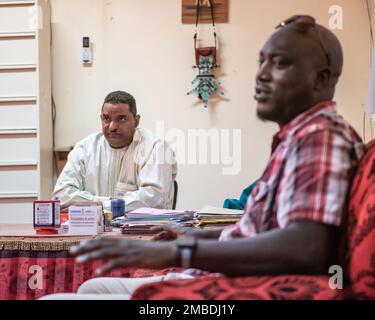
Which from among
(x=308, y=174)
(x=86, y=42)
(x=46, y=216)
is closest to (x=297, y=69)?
(x=308, y=174)

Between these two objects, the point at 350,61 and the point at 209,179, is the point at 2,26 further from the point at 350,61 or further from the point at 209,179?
the point at 350,61

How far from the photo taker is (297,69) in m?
1.18

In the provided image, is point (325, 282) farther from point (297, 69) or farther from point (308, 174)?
point (297, 69)

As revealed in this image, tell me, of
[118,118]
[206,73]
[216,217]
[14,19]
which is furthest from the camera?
[206,73]

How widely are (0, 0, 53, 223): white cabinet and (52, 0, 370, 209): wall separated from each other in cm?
38

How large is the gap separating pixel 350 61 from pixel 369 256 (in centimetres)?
409

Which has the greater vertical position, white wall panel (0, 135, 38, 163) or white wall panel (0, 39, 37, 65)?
white wall panel (0, 39, 37, 65)

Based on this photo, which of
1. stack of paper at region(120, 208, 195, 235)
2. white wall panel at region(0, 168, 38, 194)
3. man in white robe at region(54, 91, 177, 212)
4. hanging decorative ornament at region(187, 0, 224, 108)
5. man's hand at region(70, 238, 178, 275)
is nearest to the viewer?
man's hand at region(70, 238, 178, 275)

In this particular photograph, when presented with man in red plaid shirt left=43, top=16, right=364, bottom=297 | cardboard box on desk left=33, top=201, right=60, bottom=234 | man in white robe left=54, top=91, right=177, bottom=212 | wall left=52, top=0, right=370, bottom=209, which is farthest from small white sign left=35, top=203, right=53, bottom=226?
wall left=52, top=0, right=370, bottom=209

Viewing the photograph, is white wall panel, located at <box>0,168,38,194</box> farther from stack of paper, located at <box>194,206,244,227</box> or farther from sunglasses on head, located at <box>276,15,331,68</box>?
sunglasses on head, located at <box>276,15,331,68</box>

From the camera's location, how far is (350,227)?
3.62 feet

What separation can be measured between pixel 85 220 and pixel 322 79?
138 centimetres

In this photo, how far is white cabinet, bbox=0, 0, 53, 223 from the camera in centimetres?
471

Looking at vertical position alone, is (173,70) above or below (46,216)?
above
